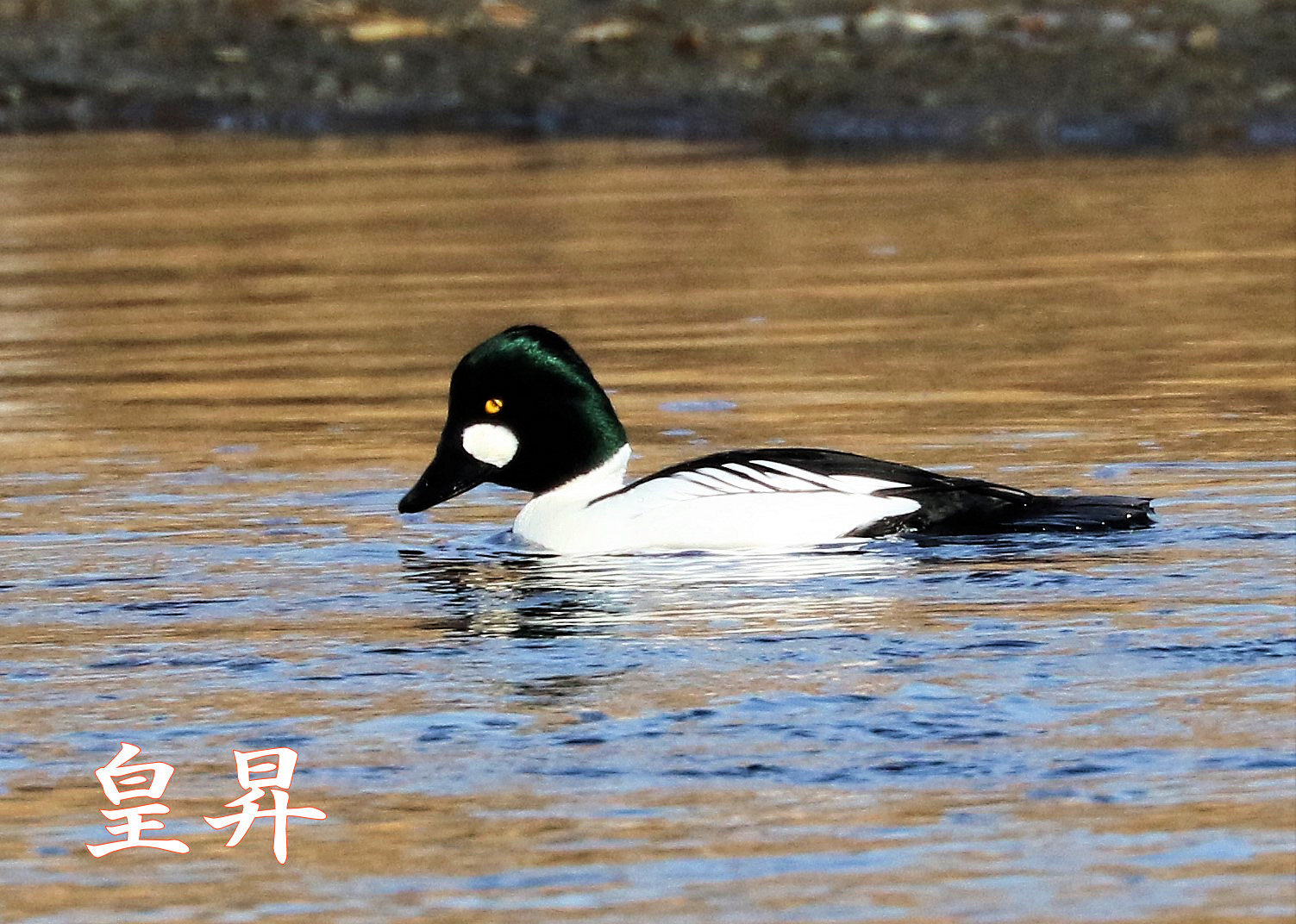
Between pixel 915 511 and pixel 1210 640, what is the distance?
166 cm

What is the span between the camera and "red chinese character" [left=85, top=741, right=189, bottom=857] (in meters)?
5.46

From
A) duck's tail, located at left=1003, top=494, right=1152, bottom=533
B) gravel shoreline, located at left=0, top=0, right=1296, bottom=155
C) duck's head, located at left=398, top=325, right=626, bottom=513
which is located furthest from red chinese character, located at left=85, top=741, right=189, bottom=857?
gravel shoreline, located at left=0, top=0, right=1296, bottom=155

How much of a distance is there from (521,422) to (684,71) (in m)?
13.7

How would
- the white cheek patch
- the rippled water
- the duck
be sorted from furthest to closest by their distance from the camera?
1. the white cheek patch
2. the duck
3. the rippled water

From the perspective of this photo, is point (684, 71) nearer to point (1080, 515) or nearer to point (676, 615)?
point (1080, 515)

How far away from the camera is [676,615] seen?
7.20 m

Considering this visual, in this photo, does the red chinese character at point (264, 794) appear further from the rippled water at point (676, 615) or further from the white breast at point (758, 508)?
the white breast at point (758, 508)

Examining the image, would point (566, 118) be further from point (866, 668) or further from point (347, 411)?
point (866, 668)

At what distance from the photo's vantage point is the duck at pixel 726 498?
26.6 feet

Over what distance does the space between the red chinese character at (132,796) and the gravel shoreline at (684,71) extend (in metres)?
14.2

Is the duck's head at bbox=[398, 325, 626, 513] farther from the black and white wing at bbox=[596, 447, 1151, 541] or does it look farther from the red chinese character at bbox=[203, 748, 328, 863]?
the red chinese character at bbox=[203, 748, 328, 863]

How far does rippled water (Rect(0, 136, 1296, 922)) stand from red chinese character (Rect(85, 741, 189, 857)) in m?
0.05

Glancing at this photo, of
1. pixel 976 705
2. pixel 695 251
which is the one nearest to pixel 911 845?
pixel 976 705

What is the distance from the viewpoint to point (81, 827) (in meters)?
5.56
